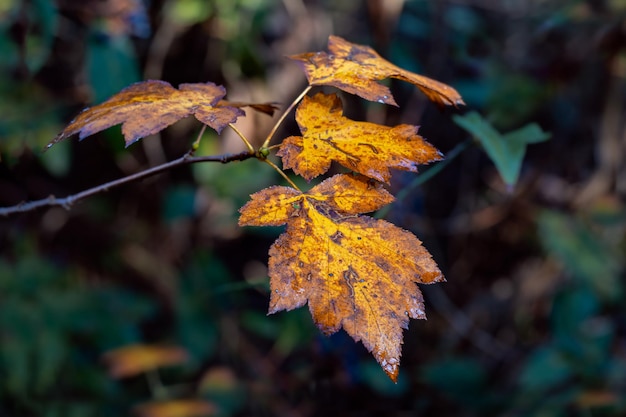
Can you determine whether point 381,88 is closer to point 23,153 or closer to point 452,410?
point 23,153

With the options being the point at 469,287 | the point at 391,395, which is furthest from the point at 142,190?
the point at 469,287

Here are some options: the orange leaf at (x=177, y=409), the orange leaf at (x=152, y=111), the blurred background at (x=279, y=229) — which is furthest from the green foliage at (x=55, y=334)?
the orange leaf at (x=152, y=111)

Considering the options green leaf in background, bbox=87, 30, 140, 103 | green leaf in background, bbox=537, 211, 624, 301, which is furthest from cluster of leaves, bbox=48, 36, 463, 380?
green leaf in background, bbox=537, 211, 624, 301

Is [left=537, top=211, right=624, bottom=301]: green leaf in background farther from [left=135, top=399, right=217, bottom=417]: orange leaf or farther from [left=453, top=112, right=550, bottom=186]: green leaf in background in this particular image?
[left=135, top=399, right=217, bottom=417]: orange leaf

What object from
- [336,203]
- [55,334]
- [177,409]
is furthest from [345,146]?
[55,334]

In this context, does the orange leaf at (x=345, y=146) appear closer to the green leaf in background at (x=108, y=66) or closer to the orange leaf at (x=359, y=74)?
the orange leaf at (x=359, y=74)
